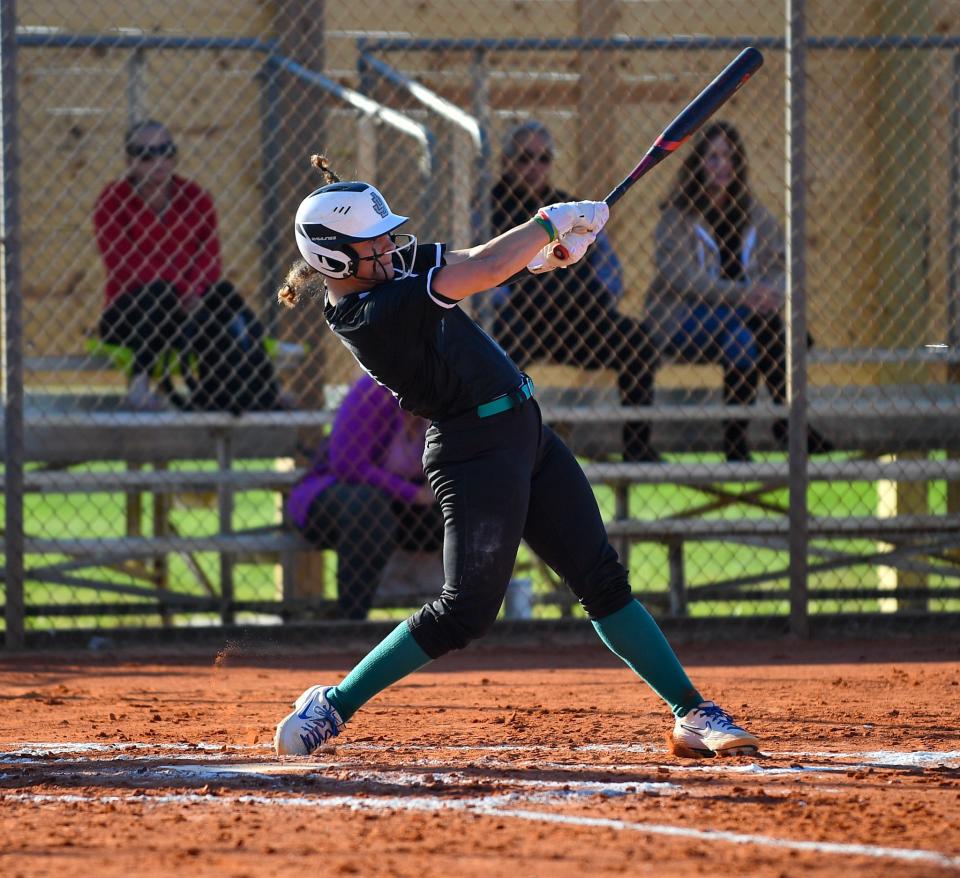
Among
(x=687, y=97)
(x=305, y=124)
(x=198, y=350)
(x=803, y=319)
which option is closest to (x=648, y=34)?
(x=687, y=97)

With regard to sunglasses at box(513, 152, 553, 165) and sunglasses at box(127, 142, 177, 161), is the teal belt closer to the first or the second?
sunglasses at box(513, 152, 553, 165)

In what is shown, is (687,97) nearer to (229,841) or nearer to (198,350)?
(198,350)

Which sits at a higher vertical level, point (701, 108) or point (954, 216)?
point (954, 216)

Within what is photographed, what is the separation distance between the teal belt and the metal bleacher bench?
2957 mm

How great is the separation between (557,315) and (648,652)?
10.5ft

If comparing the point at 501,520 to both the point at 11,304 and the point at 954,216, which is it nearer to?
the point at 11,304

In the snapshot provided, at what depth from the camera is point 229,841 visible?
3342 millimetres

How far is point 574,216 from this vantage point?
4074 mm

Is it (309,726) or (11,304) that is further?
(11,304)

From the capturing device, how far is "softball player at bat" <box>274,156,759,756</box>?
4.01m

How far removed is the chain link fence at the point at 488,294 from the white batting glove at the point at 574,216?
2760 mm

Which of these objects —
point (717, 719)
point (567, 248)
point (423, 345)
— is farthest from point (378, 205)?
point (717, 719)

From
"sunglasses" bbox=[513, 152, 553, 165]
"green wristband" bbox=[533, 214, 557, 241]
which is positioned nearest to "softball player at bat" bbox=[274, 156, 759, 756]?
"green wristband" bbox=[533, 214, 557, 241]

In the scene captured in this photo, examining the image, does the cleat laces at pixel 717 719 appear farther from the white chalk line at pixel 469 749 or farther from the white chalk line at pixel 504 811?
the white chalk line at pixel 504 811
